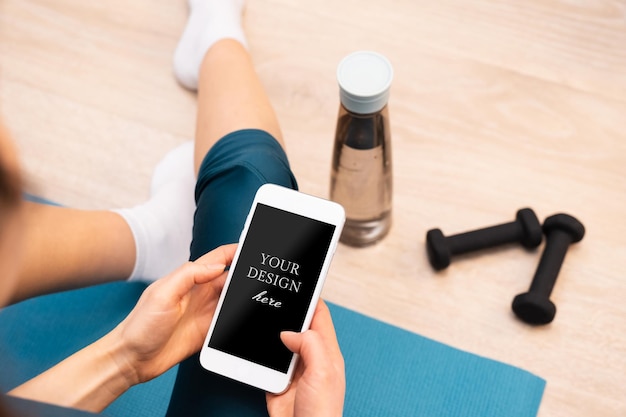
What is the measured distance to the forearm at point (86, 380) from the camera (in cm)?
55

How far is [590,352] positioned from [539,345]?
0.18 feet

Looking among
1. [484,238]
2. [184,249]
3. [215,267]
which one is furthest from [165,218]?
[484,238]

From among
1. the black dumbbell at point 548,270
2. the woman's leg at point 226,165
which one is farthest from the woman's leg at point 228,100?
the black dumbbell at point 548,270

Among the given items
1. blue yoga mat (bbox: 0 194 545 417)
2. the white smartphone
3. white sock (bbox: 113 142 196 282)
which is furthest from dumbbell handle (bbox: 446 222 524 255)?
white sock (bbox: 113 142 196 282)

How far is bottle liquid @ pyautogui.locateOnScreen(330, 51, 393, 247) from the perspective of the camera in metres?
0.63

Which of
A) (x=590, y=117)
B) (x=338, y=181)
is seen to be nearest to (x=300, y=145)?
(x=338, y=181)

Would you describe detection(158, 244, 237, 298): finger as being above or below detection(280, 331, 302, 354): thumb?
above

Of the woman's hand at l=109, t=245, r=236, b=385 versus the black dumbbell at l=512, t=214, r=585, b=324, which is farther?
the black dumbbell at l=512, t=214, r=585, b=324

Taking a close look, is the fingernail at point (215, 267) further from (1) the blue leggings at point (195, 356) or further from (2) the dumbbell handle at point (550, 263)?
(2) the dumbbell handle at point (550, 263)

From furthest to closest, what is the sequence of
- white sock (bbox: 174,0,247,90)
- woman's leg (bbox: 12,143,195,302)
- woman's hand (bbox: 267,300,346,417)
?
white sock (bbox: 174,0,247,90) → woman's leg (bbox: 12,143,195,302) → woman's hand (bbox: 267,300,346,417)

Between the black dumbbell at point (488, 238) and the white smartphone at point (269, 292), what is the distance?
8.3 inches

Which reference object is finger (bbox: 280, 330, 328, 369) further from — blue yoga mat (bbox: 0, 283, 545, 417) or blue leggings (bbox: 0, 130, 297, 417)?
blue yoga mat (bbox: 0, 283, 545, 417)

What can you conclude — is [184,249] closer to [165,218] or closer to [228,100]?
[165,218]

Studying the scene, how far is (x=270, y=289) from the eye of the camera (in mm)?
590
